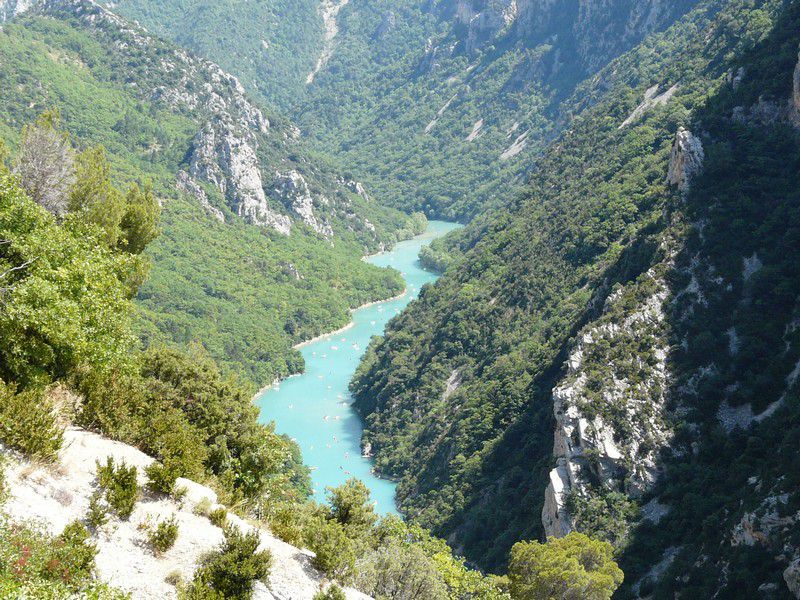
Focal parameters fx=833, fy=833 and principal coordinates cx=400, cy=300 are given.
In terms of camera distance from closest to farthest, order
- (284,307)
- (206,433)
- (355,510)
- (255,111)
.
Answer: (355,510)
(206,433)
(284,307)
(255,111)

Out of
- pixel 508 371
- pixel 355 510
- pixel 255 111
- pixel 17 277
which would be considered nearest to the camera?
pixel 17 277

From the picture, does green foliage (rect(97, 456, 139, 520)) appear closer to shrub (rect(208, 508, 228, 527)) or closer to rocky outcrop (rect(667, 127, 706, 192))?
shrub (rect(208, 508, 228, 527))

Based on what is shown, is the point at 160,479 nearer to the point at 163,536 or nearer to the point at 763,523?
the point at 163,536

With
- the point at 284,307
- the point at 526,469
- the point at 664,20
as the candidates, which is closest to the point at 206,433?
the point at 526,469

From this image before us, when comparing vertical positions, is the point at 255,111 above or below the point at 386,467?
above

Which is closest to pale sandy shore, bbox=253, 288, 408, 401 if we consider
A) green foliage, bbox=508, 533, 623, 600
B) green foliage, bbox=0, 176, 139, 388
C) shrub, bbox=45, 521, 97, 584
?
green foliage, bbox=508, 533, 623, 600

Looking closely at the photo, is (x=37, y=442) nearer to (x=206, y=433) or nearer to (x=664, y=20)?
(x=206, y=433)

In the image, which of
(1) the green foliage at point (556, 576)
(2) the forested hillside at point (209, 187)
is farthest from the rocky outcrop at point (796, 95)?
(2) the forested hillside at point (209, 187)
